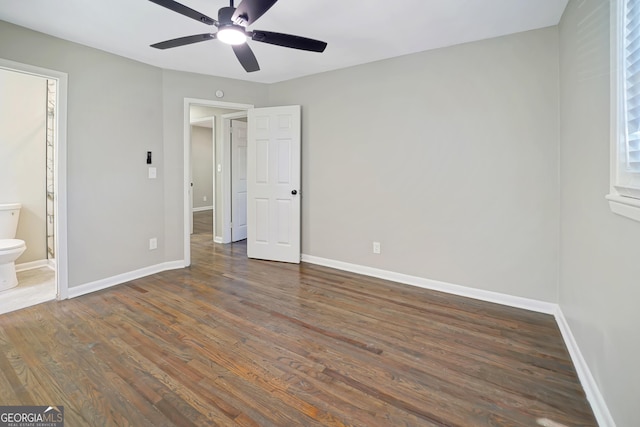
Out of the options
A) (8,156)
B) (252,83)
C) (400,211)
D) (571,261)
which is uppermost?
(252,83)

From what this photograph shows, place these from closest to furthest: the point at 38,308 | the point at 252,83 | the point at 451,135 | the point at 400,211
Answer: the point at 38,308 → the point at 451,135 → the point at 400,211 → the point at 252,83

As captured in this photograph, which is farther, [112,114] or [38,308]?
[112,114]

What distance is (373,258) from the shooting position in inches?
146

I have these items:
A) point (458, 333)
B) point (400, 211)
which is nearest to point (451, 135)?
point (400, 211)

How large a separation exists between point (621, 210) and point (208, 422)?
2.11 metres

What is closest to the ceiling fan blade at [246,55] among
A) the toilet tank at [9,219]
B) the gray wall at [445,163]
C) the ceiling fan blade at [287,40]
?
the ceiling fan blade at [287,40]

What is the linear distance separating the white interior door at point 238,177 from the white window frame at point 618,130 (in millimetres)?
4868

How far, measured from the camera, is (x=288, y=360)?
2041 mm

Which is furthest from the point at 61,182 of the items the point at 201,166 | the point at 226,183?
the point at 201,166

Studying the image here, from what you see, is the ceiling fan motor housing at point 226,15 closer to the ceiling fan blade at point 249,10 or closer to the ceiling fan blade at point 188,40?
the ceiling fan blade at point 249,10

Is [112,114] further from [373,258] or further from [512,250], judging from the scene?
[512,250]

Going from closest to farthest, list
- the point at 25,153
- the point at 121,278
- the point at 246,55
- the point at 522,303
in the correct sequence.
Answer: the point at 246,55 → the point at 522,303 → the point at 121,278 → the point at 25,153

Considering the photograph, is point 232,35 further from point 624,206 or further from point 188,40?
point 624,206

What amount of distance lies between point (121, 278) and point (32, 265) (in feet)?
4.44
